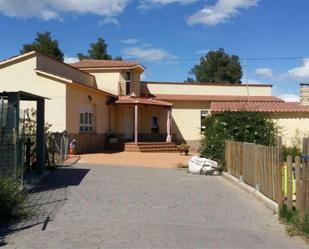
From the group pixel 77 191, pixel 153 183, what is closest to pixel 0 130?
pixel 77 191

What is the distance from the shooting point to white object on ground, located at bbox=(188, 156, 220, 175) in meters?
18.8

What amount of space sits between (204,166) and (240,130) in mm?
1906

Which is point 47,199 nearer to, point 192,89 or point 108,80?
point 108,80

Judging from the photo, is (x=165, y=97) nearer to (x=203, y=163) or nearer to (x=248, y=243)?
(x=203, y=163)

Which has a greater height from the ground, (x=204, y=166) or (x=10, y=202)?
(x=204, y=166)

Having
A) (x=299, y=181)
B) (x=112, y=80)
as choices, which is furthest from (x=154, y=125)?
(x=299, y=181)

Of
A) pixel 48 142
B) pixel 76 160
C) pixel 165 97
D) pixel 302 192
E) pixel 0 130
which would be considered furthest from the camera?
pixel 165 97

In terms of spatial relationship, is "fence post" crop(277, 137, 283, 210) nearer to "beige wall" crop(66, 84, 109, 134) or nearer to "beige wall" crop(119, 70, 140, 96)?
"beige wall" crop(66, 84, 109, 134)

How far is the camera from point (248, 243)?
25.0ft

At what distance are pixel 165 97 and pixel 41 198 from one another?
92.0 feet

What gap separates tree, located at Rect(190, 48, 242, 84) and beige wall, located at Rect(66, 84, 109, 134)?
41.2 m

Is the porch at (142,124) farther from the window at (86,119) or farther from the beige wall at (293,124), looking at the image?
the beige wall at (293,124)

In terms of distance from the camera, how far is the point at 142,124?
38.7 m

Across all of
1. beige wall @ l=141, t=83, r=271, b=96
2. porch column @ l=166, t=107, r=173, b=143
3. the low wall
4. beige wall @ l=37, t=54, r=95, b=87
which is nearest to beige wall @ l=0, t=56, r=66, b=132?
beige wall @ l=37, t=54, r=95, b=87
